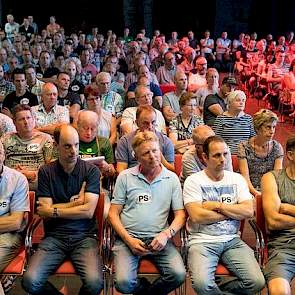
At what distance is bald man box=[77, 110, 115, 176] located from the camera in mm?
4598

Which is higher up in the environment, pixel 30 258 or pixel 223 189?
pixel 223 189

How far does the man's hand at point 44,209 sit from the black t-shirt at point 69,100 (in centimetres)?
271

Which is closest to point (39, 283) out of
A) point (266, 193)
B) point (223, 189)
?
point (223, 189)

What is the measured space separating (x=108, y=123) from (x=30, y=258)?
2.26m

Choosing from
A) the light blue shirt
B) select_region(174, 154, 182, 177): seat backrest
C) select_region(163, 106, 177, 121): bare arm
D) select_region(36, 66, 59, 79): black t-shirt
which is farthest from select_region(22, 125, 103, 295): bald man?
select_region(36, 66, 59, 79): black t-shirt

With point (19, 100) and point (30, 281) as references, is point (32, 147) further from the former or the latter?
point (19, 100)

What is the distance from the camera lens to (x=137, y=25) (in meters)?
21.4

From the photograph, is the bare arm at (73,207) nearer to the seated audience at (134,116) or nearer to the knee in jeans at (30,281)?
the knee in jeans at (30,281)

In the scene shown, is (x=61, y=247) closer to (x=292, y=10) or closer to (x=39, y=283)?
(x=39, y=283)

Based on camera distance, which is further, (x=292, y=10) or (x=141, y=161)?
(x=292, y=10)

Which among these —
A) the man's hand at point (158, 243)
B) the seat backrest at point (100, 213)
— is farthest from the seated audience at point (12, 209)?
the man's hand at point (158, 243)

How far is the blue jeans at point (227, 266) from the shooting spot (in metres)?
3.47

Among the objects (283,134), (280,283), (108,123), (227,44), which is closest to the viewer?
(280,283)

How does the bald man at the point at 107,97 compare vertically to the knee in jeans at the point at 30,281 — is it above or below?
above
